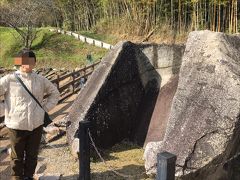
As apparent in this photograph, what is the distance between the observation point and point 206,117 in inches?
185

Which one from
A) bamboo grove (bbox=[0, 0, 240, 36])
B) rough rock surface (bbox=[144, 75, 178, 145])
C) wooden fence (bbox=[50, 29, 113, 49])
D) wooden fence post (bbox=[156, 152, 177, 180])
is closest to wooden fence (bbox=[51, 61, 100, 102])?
rough rock surface (bbox=[144, 75, 178, 145])

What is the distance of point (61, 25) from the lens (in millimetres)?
27641

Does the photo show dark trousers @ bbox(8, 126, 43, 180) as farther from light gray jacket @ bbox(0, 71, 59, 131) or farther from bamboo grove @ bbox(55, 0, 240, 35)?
bamboo grove @ bbox(55, 0, 240, 35)

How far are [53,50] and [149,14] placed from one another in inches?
219

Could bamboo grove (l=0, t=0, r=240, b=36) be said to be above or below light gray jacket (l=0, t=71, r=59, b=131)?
above

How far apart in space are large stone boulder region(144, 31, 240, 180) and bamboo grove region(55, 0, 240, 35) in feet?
42.5

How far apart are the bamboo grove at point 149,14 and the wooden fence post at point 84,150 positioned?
14.1 m

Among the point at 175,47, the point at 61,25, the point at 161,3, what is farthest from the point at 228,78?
the point at 61,25

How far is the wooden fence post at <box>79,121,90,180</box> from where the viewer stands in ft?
14.9

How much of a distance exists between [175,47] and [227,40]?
1.34m

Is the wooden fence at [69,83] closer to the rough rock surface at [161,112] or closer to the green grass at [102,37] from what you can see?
the rough rock surface at [161,112]

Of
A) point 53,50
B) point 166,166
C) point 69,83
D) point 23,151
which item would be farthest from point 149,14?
point 166,166

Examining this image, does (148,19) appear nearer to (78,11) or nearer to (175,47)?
(78,11)

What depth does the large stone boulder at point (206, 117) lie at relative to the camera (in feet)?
14.8
